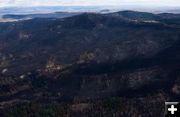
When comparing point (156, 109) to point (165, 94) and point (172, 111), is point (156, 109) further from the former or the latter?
point (172, 111)

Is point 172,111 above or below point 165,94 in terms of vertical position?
above

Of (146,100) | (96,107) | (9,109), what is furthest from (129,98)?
(9,109)

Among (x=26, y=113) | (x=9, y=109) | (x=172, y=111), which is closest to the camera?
(x=172, y=111)

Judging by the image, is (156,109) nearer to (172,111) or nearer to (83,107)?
(83,107)

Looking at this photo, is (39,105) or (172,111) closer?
(172,111)

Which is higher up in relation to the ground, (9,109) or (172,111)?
(172,111)

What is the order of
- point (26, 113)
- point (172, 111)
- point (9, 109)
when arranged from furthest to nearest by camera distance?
1. point (9, 109)
2. point (26, 113)
3. point (172, 111)

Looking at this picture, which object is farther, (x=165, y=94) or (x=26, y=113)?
(x=165, y=94)

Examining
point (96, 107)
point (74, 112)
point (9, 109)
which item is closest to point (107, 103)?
→ point (96, 107)
